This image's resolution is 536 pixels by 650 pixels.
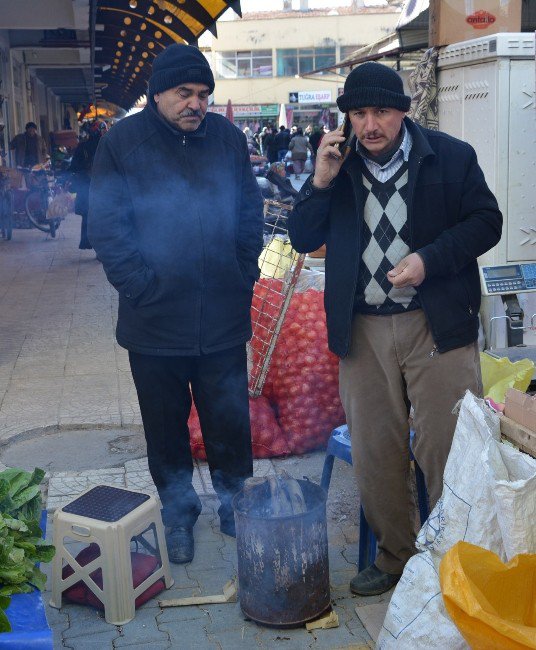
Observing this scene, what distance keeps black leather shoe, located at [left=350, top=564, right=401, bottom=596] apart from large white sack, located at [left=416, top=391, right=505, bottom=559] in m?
0.70

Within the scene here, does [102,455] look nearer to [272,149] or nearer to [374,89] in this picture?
[374,89]

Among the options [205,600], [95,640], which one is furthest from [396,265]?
[95,640]

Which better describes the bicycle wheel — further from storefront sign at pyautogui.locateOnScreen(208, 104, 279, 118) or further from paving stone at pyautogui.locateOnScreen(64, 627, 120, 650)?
storefront sign at pyautogui.locateOnScreen(208, 104, 279, 118)

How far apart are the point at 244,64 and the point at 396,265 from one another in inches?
2514

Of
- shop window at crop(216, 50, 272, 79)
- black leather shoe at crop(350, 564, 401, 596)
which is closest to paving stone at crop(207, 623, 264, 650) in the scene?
black leather shoe at crop(350, 564, 401, 596)

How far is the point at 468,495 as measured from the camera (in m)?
2.68

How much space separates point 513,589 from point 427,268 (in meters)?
1.08

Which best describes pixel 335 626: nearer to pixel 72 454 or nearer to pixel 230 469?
pixel 230 469

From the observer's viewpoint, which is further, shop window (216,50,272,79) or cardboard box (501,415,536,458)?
shop window (216,50,272,79)

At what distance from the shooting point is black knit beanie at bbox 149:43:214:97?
3.48 meters

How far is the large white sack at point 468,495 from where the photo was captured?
8.64 feet

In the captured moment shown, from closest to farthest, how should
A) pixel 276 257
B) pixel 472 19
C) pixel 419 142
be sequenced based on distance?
1. pixel 419 142
2. pixel 472 19
3. pixel 276 257

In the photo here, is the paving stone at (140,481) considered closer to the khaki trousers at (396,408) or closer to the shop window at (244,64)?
the khaki trousers at (396,408)

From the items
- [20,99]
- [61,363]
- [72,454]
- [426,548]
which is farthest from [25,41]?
[426,548]
